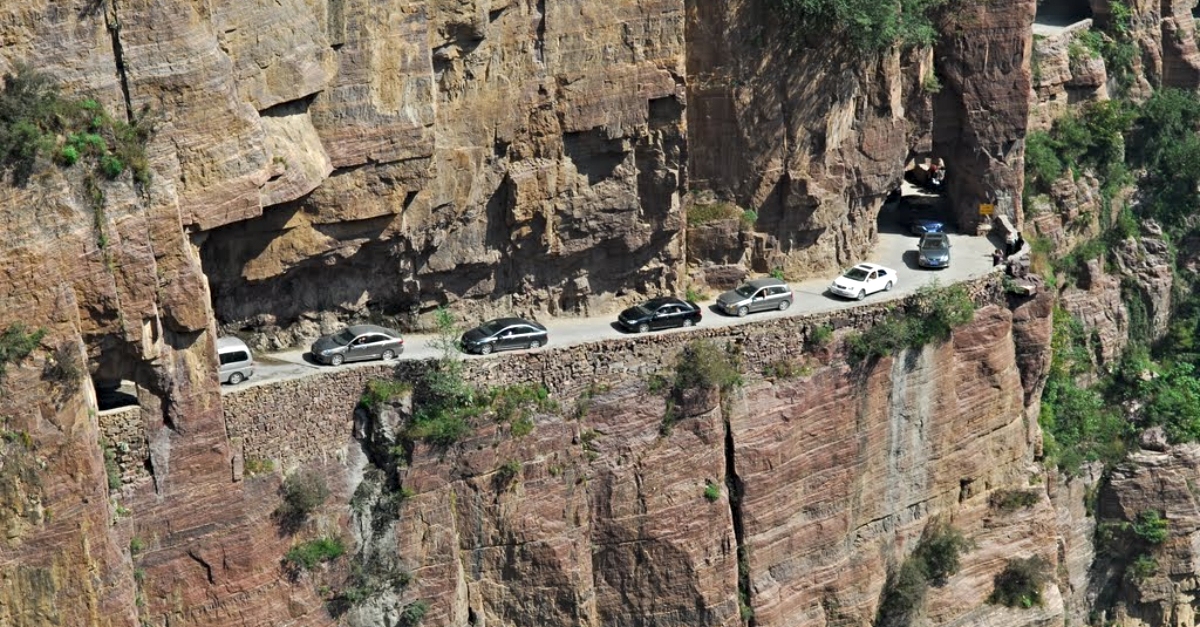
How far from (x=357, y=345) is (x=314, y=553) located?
5513 millimetres

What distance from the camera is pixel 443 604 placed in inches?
2092

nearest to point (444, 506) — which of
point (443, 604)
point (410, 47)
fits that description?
point (443, 604)

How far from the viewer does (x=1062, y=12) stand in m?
80.6

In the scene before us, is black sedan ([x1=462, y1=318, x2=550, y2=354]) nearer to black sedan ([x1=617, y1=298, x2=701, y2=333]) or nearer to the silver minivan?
black sedan ([x1=617, y1=298, x2=701, y2=333])

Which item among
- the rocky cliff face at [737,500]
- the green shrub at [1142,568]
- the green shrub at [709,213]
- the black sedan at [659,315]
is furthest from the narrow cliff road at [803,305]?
the green shrub at [1142,568]

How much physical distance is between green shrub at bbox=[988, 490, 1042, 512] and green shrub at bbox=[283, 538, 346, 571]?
904 inches

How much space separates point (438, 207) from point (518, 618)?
36.4 ft

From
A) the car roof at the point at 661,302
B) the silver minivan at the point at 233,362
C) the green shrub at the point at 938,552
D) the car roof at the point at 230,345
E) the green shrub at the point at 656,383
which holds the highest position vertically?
the car roof at the point at 230,345

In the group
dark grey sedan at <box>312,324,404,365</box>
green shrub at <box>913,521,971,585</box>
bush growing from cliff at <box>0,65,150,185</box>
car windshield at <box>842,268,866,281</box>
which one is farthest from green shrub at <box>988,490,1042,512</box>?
bush growing from cliff at <box>0,65,150,185</box>

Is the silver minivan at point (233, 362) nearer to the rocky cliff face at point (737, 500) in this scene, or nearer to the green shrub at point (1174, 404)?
the rocky cliff face at point (737, 500)

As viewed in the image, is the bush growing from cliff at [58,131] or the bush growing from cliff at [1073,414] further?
the bush growing from cliff at [1073,414]

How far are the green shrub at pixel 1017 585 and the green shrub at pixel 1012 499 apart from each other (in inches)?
66.6

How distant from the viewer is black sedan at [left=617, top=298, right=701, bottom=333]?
56.9m

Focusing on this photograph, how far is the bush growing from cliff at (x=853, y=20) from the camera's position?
59.2m
